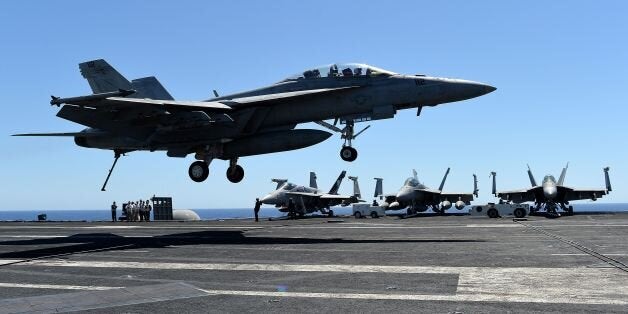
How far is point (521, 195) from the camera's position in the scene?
54.2 meters

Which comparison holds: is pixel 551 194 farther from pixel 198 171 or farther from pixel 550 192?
pixel 198 171

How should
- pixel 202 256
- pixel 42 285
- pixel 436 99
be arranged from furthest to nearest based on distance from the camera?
pixel 436 99
pixel 202 256
pixel 42 285

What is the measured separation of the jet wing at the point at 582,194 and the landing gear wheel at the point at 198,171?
35.6 metres

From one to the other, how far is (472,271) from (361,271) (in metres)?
2.36

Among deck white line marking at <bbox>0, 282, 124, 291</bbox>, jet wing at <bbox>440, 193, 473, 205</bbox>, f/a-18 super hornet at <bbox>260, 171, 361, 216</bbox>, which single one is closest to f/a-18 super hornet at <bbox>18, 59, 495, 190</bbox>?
deck white line marking at <bbox>0, 282, 124, 291</bbox>

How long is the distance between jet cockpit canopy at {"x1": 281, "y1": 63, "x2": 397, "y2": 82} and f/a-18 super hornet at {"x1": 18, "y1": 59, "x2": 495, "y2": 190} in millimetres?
43

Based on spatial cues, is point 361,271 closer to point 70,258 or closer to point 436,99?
point 70,258

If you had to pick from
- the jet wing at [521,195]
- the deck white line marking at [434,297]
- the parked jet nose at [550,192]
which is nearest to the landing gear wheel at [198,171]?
the deck white line marking at [434,297]

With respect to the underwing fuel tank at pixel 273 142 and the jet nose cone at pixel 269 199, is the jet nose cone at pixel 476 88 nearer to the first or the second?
the underwing fuel tank at pixel 273 142

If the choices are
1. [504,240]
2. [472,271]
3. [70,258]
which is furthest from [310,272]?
[504,240]

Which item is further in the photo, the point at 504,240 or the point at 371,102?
the point at 371,102

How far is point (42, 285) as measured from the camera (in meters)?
11.4

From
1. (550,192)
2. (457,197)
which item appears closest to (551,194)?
(550,192)

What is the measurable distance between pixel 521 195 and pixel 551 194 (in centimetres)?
839
